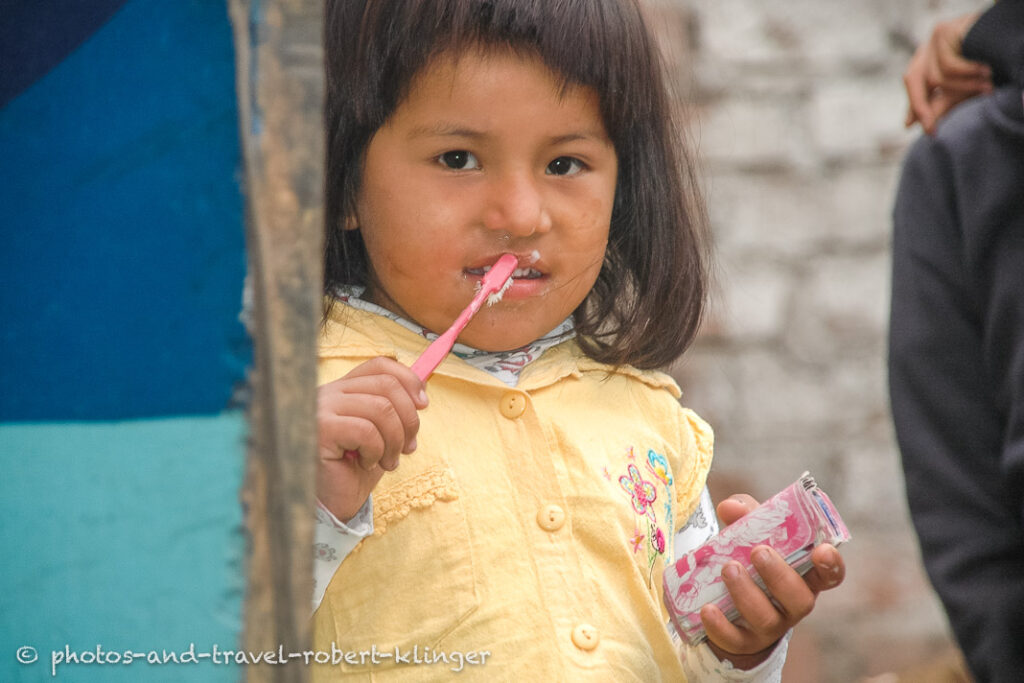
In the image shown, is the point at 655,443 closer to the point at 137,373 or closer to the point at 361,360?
the point at 361,360

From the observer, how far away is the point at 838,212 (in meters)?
2.20

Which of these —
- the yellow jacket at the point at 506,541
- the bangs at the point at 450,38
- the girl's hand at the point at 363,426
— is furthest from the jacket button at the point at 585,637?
the bangs at the point at 450,38

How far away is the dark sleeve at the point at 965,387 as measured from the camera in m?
1.02

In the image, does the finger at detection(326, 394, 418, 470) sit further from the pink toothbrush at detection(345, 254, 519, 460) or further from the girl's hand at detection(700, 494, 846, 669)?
the girl's hand at detection(700, 494, 846, 669)

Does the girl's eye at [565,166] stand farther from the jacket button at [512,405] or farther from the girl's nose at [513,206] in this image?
the jacket button at [512,405]

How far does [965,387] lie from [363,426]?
0.62 m

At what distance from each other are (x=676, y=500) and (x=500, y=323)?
268mm

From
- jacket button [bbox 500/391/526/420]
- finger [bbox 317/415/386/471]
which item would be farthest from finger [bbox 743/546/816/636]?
finger [bbox 317/415/386/471]

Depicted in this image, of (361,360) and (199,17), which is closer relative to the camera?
(199,17)

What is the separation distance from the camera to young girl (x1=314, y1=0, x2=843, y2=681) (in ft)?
3.20

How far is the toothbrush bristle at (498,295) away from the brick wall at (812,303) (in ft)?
3.90

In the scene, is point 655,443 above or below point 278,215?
below

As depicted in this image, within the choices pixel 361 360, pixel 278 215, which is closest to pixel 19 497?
pixel 278 215

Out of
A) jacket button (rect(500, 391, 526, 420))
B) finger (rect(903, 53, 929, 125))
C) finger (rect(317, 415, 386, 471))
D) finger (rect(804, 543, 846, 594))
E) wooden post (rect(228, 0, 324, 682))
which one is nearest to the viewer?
wooden post (rect(228, 0, 324, 682))
